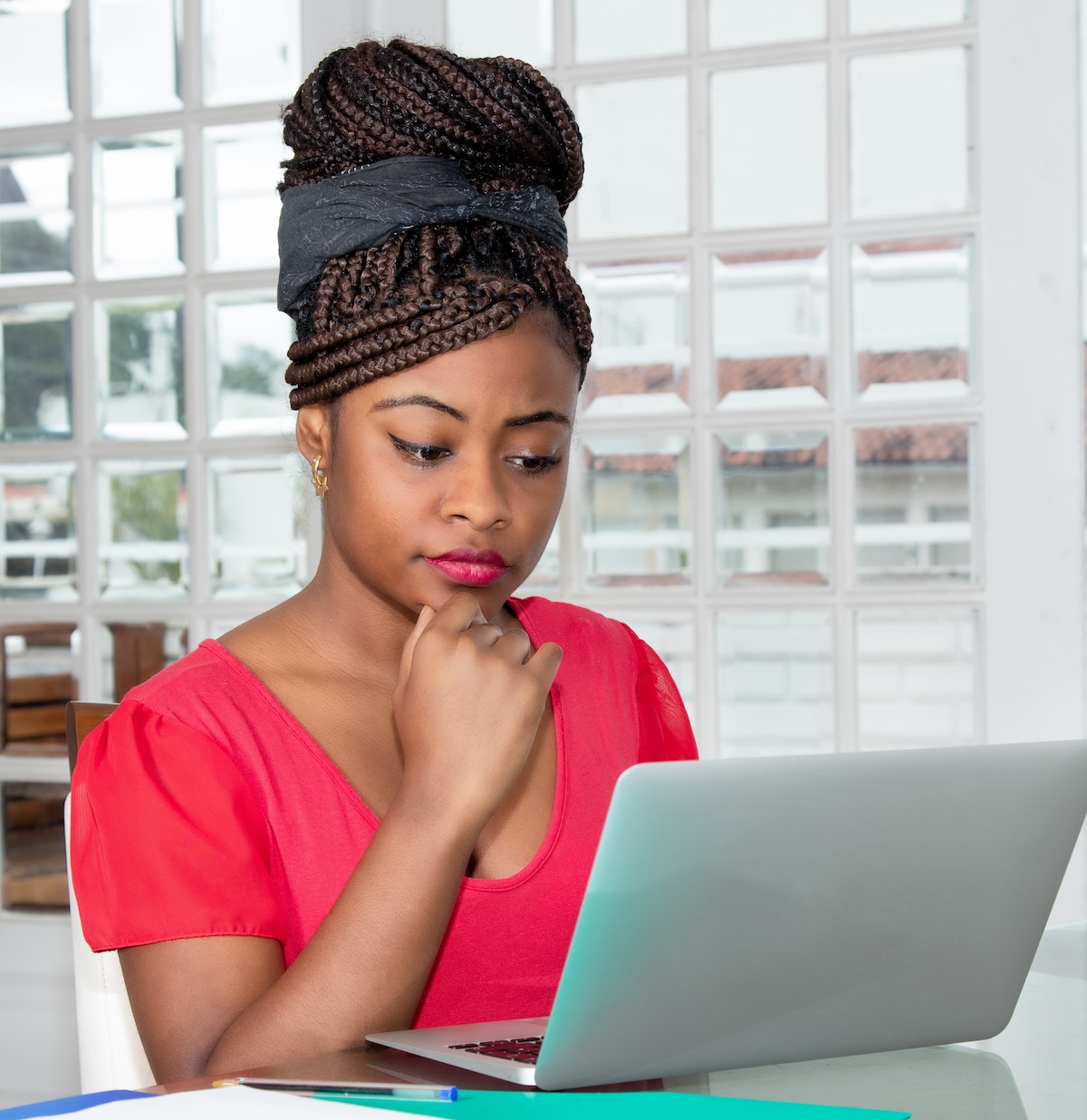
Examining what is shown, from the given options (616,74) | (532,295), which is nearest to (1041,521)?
(616,74)

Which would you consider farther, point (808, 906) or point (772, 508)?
point (772, 508)

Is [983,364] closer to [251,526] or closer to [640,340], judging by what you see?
[640,340]

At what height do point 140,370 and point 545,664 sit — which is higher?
point 140,370

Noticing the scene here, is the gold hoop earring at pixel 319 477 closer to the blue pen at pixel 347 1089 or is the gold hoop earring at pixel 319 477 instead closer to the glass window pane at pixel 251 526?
the blue pen at pixel 347 1089

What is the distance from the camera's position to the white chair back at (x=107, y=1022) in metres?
1.06

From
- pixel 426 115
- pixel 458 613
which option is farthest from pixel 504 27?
pixel 458 613

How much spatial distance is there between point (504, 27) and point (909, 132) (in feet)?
2.54

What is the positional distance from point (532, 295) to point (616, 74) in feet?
5.03

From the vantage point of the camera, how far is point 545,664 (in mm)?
1018

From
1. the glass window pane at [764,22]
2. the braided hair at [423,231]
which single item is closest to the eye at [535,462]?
the braided hair at [423,231]

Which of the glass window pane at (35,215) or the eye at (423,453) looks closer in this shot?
the eye at (423,453)

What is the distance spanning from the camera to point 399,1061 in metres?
0.80

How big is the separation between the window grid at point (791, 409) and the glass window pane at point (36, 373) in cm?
105

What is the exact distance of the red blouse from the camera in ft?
3.20
